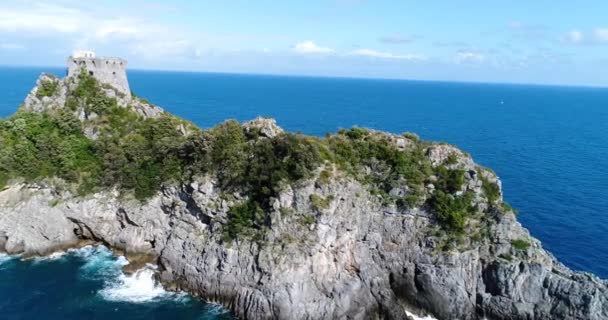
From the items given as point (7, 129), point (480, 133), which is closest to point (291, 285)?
point (7, 129)

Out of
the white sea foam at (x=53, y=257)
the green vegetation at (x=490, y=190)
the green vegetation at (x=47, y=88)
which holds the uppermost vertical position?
the green vegetation at (x=47, y=88)

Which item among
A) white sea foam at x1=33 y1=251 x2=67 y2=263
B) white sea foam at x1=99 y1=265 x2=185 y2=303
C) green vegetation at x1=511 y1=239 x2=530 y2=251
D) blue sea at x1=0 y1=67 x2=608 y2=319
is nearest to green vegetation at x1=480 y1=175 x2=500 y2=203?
green vegetation at x1=511 y1=239 x2=530 y2=251

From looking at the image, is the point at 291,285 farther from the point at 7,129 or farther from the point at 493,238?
the point at 7,129

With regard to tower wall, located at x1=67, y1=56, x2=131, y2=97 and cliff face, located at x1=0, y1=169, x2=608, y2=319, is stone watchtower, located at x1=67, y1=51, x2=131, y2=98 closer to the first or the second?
tower wall, located at x1=67, y1=56, x2=131, y2=97

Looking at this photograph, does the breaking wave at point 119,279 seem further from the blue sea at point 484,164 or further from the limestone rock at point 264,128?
the limestone rock at point 264,128

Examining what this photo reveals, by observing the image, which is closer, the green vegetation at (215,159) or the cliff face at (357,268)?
the cliff face at (357,268)

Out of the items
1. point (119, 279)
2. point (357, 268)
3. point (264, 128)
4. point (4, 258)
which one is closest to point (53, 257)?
point (4, 258)

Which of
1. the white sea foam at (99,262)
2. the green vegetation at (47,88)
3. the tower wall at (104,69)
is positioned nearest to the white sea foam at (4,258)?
the white sea foam at (99,262)
